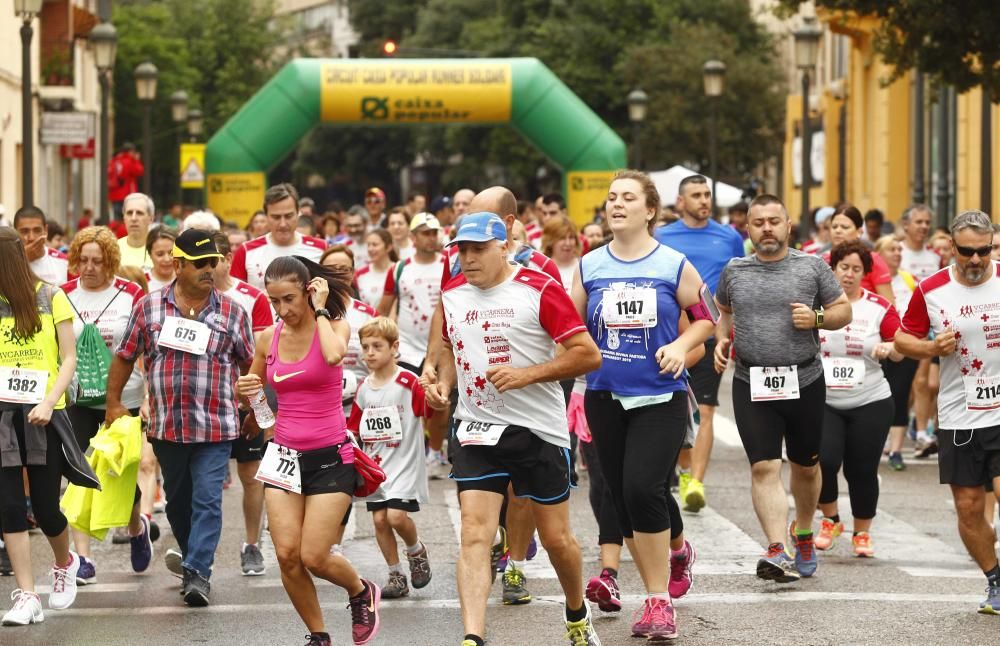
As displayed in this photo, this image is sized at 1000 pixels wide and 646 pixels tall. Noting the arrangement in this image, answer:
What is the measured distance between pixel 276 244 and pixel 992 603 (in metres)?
5.33

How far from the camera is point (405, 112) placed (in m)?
32.1

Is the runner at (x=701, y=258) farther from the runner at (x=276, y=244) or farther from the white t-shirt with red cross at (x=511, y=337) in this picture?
the white t-shirt with red cross at (x=511, y=337)

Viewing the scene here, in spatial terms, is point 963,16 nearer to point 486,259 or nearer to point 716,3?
point 486,259

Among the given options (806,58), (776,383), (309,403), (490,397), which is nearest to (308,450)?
(309,403)

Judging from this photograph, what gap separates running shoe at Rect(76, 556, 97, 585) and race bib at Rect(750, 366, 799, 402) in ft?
11.5

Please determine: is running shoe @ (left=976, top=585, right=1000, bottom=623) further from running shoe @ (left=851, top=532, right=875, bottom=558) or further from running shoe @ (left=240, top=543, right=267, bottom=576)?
running shoe @ (left=240, top=543, right=267, bottom=576)

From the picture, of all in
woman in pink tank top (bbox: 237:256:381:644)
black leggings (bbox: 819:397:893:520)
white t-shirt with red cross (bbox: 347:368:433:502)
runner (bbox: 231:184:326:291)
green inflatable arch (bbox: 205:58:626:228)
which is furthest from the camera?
green inflatable arch (bbox: 205:58:626:228)

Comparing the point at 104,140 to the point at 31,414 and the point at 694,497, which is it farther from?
the point at 31,414

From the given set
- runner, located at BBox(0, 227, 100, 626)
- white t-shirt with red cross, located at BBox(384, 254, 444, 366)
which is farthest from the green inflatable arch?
runner, located at BBox(0, 227, 100, 626)

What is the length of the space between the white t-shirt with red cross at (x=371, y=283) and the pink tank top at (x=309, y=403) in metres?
7.13

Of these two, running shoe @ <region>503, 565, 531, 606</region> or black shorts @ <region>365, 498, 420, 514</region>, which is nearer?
running shoe @ <region>503, 565, 531, 606</region>

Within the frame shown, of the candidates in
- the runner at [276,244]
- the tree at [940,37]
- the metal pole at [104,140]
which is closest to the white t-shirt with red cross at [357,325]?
the runner at [276,244]

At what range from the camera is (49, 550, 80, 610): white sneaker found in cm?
936

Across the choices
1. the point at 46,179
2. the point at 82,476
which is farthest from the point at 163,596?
the point at 46,179
